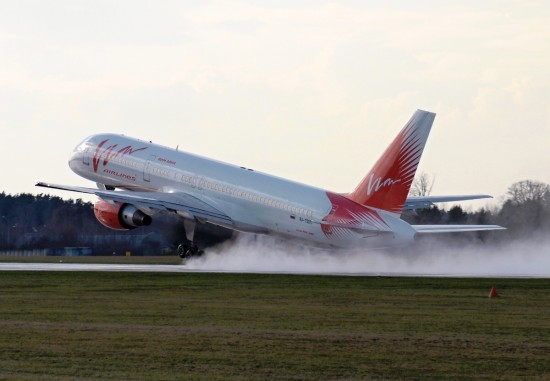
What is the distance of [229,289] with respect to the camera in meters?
45.2

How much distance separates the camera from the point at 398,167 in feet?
186

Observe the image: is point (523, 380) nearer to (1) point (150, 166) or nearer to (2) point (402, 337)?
(2) point (402, 337)

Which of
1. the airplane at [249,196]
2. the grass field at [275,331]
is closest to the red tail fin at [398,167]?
the airplane at [249,196]

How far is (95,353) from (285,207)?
3790cm

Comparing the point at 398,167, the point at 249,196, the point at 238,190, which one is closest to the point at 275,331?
the point at 398,167

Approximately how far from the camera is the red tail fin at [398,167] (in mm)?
56562

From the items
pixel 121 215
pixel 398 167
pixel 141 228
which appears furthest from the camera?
pixel 141 228

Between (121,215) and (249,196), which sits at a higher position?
(249,196)

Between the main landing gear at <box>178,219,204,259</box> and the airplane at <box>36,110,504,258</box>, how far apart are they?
2.2 inches

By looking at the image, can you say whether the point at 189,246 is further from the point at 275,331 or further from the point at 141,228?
the point at 141,228

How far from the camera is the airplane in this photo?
2247 inches

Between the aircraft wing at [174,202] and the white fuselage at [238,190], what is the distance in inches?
15.2

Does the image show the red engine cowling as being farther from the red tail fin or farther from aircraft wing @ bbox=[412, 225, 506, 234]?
aircraft wing @ bbox=[412, 225, 506, 234]

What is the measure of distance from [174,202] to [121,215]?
3547 millimetres
